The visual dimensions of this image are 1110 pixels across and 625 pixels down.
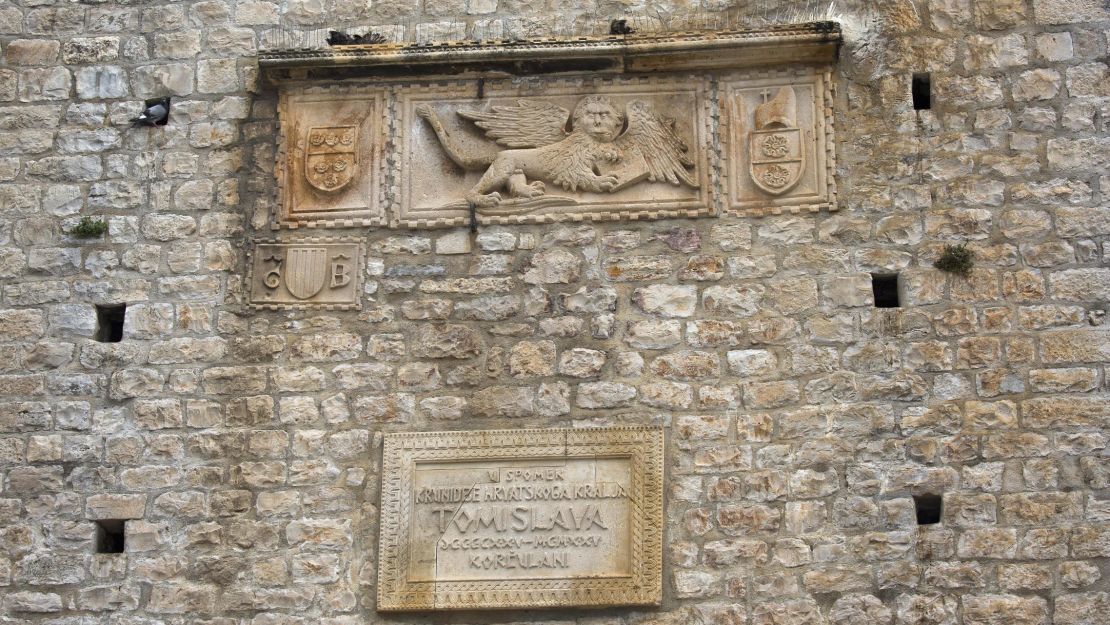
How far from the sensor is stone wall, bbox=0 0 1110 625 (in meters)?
6.19

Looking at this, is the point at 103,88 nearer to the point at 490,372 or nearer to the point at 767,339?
the point at 490,372

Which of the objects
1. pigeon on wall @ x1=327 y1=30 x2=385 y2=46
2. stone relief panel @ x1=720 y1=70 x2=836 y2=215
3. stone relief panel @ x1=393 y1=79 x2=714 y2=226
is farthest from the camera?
pigeon on wall @ x1=327 y1=30 x2=385 y2=46

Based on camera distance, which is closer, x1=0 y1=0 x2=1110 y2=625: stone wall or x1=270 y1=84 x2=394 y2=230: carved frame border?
x1=0 y1=0 x2=1110 y2=625: stone wall

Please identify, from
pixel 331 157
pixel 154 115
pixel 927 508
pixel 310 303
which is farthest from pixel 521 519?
pixel 154 115

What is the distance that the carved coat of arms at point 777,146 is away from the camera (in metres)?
6.76

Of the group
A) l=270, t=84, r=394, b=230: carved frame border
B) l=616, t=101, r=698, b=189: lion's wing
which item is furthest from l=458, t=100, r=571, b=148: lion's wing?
l=270, t=84, r=394, b=230: carved frame border

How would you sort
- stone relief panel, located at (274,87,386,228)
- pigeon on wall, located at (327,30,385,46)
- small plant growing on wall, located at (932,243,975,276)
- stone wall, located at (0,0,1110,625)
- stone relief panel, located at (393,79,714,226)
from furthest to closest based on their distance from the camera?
pigeon on wall, located at (327,30,385,46) < stone relief panel, located at (274,87,386,228) < stone relief panel, located at (393,79,714,226) < small plant growing on wall, located at (932,243,975,276) < stone wall, located at (0,0,1110,625)

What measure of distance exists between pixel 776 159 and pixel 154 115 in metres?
3.21

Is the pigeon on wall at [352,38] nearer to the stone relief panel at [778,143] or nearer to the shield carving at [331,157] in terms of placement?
the shield carving at [331,157]

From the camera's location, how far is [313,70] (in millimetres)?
7105

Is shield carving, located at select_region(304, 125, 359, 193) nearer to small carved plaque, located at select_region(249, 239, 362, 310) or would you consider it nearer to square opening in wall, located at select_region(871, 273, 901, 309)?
small carved plaque, located at select_region(249, 239, 362, 310)

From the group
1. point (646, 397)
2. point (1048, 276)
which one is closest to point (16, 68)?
point (646, 397)

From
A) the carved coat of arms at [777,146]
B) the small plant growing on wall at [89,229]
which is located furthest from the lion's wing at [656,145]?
the small plant growing on wall at [89,229]

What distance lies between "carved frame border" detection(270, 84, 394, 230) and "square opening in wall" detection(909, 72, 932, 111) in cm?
264
